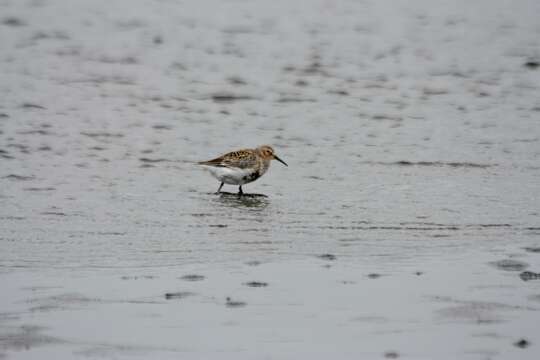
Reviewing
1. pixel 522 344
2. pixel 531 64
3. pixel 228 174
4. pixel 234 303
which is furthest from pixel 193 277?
pixel 531 64

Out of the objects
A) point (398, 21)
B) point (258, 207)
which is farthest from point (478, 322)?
point (398, 21)

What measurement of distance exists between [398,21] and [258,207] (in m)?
12.2

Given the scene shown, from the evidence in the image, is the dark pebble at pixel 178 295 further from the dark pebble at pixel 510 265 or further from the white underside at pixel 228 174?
the white underside at pixel 228 174

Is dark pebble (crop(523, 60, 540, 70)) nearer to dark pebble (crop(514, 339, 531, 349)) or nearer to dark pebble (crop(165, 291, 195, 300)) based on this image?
dark pebble (crop(165, 291, 195, 300))

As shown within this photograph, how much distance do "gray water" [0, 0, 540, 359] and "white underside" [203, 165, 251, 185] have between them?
0.22 m

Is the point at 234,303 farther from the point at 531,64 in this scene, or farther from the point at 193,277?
the point at 531,64

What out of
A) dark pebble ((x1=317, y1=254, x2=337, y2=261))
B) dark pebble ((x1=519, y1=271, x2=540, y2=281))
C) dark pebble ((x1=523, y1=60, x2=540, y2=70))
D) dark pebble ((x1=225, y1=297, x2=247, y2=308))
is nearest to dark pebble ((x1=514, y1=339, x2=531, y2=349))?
dark pebble ((x1=519, y1=271, x2=540, y2=281))

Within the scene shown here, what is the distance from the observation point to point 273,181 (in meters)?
12.7

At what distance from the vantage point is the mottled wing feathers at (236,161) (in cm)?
1217

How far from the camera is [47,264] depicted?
26.3ft

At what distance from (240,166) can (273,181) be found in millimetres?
726

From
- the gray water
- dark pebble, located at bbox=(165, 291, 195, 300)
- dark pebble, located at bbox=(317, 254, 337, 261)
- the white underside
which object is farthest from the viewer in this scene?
the white underside

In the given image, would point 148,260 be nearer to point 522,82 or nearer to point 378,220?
point 378,220

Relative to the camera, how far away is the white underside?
39.7 feet
